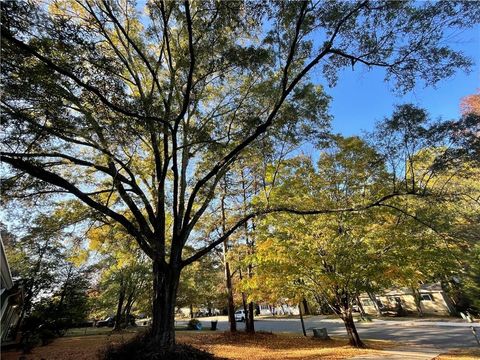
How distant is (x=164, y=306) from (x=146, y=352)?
1155mm

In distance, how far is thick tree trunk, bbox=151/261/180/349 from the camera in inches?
300

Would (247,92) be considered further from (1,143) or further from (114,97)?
(1,143)

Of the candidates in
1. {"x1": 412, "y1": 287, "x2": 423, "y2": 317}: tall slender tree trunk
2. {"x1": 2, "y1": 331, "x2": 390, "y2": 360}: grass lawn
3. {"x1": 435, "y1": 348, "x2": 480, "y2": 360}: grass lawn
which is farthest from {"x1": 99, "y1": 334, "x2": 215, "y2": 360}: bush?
{"x1": 412, "y1": 287, "x2": 423, "y2": 317}: tall slender tree trunk

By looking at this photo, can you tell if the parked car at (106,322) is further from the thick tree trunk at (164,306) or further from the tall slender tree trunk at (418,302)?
the tall slender tree trunk at (418,302)

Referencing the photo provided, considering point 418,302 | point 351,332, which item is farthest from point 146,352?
point 418,302

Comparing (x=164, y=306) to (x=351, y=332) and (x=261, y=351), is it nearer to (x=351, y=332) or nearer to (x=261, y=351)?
(x=261, y=351)

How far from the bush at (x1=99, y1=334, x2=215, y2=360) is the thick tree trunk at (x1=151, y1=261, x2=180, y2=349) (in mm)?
176

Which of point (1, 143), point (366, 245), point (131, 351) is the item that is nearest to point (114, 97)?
point (1, 143)

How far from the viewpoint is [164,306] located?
26.2 ft

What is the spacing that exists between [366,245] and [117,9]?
1088 centimetres

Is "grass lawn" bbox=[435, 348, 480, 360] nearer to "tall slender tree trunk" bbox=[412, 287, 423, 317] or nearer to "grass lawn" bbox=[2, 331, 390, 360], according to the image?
"grass lawn" bbox=[2, 331, 390, 360]

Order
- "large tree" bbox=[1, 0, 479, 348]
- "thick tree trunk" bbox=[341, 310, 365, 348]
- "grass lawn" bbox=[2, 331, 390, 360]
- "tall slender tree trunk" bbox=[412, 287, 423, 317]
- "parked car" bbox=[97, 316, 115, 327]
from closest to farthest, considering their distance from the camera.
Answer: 1. "large tree" bbox=[1, 0, 479, 348]
2. "grass lawn" bbox=[2, 331, 390, 360]
3. "thick tree trunk" bbox=[341, 310, 365, 348]
4. "tall slender tree trunk" bbox=[412, 287, 423, 317]
5. "parked car" bbox=[97, 316, 115, 327]

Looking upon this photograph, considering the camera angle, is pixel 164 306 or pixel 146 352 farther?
pixel 164 306

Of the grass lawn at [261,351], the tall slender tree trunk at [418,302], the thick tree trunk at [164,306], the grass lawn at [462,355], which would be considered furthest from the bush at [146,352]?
the tall slender tree trunk at [418,302]
